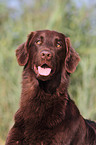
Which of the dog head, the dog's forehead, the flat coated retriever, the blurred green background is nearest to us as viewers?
the flat coated retriever

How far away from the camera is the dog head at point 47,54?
3795 mm

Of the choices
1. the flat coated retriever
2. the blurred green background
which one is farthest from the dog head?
the blurred green background

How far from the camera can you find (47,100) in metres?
3.96

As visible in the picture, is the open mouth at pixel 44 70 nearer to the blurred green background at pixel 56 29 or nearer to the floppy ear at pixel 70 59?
the floppy ear at pixel 70 59

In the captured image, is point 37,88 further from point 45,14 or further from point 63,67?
point 45,14

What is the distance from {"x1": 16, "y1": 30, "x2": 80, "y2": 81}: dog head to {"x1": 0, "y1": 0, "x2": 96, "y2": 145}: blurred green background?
3289 millimetres

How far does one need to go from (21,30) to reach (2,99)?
8.14 feet

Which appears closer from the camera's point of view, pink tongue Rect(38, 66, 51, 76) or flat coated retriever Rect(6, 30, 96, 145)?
flat coated retriever Rect(6, 30, 96, 145)

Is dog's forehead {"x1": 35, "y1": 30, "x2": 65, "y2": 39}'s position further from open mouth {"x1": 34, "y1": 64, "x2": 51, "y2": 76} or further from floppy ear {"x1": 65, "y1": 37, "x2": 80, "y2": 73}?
open mouth {"x1": 34, "y1": 64, "x2": 51, "y2": 76}

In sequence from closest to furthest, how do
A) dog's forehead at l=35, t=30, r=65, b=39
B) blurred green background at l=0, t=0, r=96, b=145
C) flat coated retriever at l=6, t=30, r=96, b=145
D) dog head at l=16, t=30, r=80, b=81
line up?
flat coated retriever at l=6, t=30, r=96, b=145
dog head at l=16, t=30, r=80, b=81
dog's forehead at l=35, t=30, r=65, b=39
blurred green background at l=0, t=0, r=96, b=145

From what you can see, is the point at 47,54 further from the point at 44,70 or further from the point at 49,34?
the point at 49,34

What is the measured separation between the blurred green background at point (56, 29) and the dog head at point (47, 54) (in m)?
3.29

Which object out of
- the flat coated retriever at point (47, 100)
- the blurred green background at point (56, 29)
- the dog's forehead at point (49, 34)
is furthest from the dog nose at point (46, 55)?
the blurred green background at point (56, 29)

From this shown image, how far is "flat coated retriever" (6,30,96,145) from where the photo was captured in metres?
3.63
